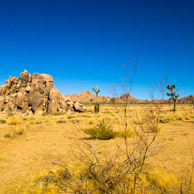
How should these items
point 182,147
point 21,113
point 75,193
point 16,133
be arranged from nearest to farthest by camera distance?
point 75,193 < point 182,147 < point 16,133 < point 21,113

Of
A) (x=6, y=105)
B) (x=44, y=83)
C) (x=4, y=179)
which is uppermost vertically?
(x=44, y=83)

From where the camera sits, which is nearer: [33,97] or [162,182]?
[162,182]

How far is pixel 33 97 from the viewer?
30.4 metres

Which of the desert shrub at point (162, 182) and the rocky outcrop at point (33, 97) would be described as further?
the rocky outcrop at point (33, 97)

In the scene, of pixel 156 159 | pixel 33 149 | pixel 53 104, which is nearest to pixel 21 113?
pixel 53 104

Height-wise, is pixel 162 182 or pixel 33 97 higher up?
pixel 33 97

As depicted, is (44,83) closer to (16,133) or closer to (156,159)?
(16,133)

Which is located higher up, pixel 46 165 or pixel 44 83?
pixel 44 83

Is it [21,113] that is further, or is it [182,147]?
[21,113]

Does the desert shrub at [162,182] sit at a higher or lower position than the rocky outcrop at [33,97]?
lower

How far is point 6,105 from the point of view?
28.9 meters

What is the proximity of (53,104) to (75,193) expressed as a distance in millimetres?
28229

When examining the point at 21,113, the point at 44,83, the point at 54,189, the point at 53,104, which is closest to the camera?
the point at 54,189

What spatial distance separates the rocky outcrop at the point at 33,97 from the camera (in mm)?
29453
